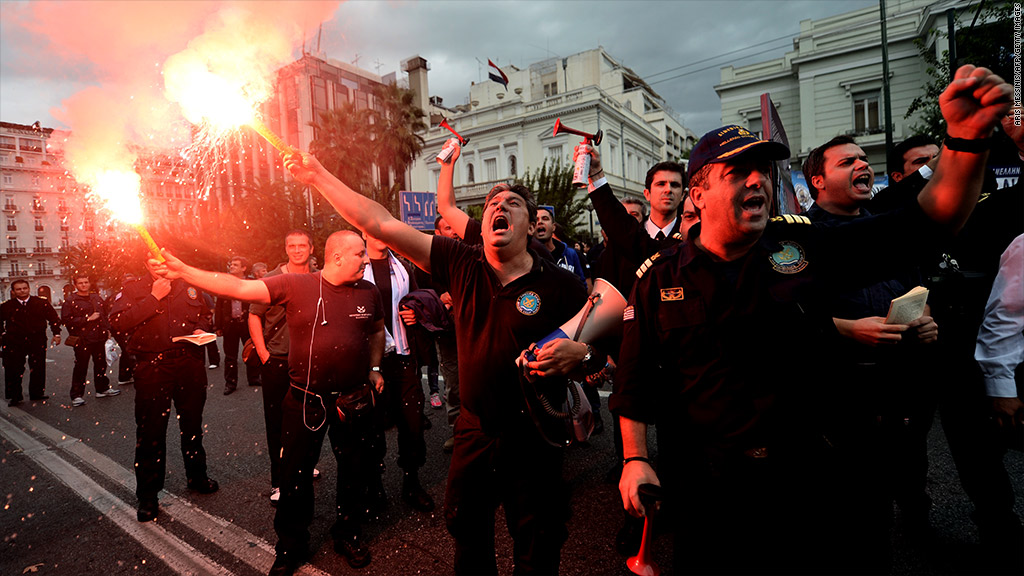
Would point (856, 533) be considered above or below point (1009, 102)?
below

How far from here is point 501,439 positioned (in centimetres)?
247

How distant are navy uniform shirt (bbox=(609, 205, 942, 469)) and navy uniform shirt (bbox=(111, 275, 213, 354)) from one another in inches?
176

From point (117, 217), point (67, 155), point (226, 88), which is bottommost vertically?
point (117, 217)

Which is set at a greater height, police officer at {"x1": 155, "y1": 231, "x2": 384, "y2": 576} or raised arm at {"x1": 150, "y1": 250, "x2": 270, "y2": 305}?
raised arm at {"x1": 150, "y1": 250, "x2": 270, "y2": 305}

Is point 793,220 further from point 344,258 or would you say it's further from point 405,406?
point 405,406

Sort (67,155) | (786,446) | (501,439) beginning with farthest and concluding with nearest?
(67,155) → (501,439) → (786,446)

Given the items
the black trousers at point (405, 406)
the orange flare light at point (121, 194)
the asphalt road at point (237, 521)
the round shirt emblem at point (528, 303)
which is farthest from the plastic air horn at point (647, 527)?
the orange flare light at point (121, 194)

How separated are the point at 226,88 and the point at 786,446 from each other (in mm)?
3802

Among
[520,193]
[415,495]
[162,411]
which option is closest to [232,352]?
[162,411]

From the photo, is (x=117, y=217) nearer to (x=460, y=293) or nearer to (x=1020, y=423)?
(x=460, y=293)

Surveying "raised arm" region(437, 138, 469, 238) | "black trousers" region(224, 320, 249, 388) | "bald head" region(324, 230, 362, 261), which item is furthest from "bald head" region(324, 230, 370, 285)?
"black trousers" region(224, 320, 249, 388)

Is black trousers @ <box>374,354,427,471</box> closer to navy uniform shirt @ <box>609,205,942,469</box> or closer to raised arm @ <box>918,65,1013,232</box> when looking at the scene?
navy uniform shirt @ <box>609,205,942,469</box>

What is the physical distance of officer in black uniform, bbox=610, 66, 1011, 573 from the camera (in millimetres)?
1682

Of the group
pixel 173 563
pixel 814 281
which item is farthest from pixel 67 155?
pixel 814 281
